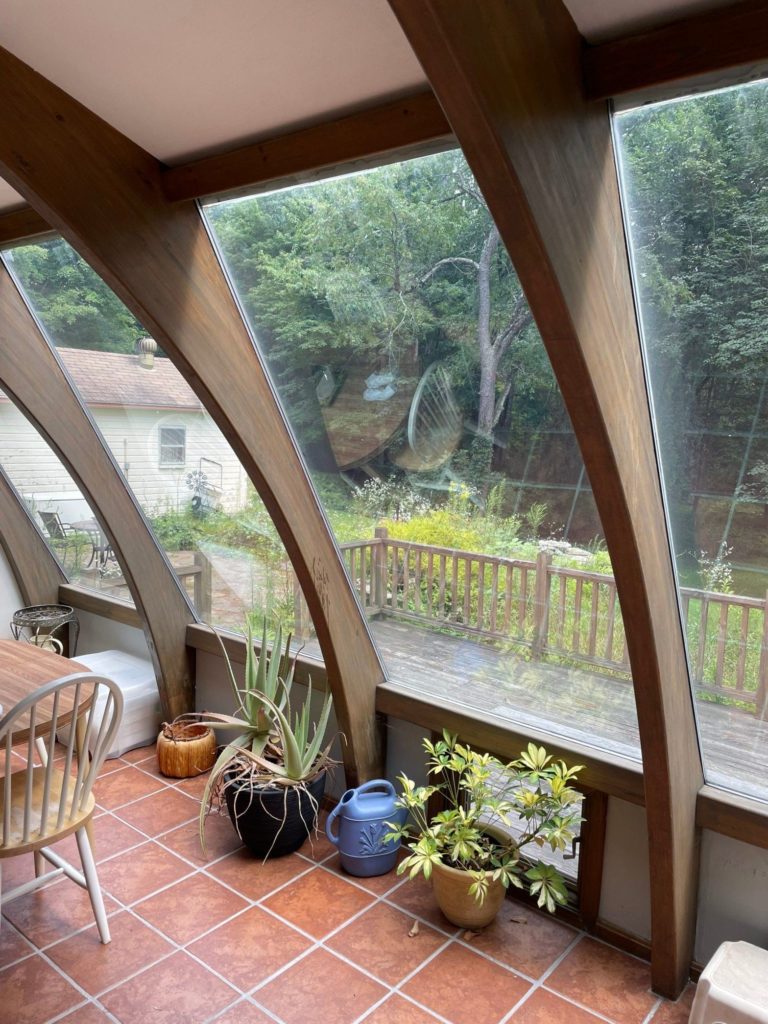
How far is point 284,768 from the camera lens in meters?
3.28

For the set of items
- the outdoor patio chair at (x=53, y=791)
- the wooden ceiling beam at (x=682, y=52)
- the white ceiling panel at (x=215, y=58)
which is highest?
the white ceiling panel at (x=215, y=58)

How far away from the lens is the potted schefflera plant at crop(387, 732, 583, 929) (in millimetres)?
2705

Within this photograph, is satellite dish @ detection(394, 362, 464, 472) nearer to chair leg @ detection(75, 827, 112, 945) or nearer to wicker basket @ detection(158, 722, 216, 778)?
chair leg @ detection(75, 827, 112, 945)

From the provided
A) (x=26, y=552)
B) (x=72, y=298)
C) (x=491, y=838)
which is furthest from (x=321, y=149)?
(x=26, y=552)

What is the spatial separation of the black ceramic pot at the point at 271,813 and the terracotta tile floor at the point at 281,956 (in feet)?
0.27

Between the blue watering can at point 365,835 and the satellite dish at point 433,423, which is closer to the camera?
the satellite dish at point 433,423

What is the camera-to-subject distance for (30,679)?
317cm

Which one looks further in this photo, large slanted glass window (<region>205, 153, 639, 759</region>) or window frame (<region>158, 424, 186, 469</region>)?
window frame (<region>158, 424, 186, 469</region>)

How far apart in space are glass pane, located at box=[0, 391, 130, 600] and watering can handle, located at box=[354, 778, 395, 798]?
7.64ft

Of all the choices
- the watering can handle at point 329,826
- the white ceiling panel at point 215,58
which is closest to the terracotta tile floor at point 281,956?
the watering can handle at point 329,826

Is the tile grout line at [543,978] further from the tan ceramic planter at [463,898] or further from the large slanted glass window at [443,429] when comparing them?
the large slanted glass window at [443,429]

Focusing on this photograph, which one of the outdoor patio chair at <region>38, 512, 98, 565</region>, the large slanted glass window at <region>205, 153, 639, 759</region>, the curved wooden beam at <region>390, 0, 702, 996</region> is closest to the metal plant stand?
the outdoor patio chair at <region>38, 512, 98, 565</region>

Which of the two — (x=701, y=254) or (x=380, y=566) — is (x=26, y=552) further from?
(x=701, y=254)

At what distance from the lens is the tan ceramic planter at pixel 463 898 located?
276 cm
